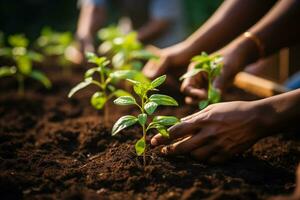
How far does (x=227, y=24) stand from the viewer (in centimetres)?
308

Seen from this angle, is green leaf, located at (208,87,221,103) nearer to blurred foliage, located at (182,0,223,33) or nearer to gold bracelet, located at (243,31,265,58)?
gold bracelet, located at (243,31,265,58)

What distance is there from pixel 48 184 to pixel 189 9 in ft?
15.5

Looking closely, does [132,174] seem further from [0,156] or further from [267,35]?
[267,35]

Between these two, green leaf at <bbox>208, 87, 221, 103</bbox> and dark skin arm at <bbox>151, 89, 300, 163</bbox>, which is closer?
dark skin arm at <bbox>151, 89, 300, 163</bbox>

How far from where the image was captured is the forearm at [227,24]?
304cm

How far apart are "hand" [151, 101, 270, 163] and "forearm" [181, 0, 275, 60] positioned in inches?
51.3

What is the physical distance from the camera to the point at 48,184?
181cm

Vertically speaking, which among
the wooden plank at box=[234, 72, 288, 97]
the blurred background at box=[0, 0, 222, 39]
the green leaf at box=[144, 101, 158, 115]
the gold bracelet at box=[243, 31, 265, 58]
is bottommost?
the green leaf at box=[144, 101, 158, 115]

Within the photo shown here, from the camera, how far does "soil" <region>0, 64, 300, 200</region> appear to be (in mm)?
1713

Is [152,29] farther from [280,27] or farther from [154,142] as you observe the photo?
[154,142]

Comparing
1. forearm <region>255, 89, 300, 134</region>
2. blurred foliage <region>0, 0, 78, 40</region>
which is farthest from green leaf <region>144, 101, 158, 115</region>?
blurred foliage <region>0, 0, 78, 40</region>

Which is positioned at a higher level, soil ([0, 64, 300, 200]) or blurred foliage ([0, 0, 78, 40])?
blurred foliage ([0, 0, 78, 40])

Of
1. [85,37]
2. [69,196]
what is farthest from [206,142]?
[85,37]

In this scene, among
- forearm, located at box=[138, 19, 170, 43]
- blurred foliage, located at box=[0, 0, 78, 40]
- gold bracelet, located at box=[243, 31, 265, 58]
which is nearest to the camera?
gold bracelet, located at box=[243, 31, 265, 58]
